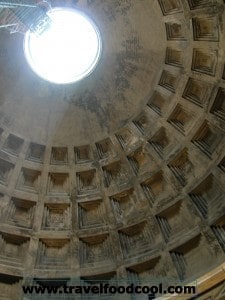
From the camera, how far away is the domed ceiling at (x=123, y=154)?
16562 mm

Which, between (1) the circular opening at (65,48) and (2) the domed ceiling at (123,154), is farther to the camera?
(1) the circular opening at (65,48)

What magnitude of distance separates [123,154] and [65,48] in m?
6.21

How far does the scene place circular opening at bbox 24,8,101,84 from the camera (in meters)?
18.4

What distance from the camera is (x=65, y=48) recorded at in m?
21.5

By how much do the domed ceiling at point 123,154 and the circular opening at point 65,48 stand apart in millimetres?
448

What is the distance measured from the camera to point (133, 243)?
17562 millimetres

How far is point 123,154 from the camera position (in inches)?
731

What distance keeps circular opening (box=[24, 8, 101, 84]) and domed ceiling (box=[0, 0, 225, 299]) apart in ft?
1.47

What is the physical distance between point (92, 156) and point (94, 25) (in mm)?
5098

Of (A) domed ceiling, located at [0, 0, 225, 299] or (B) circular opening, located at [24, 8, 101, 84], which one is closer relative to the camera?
(A) domed ceiling, located at [0, 0, 225, 299]

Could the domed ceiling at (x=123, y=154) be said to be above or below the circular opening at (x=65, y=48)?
below

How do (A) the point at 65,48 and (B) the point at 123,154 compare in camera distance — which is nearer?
(B) the point at 123,154

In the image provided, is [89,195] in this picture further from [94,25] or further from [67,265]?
[94,25]

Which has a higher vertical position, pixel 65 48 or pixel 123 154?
pixel 65 48
